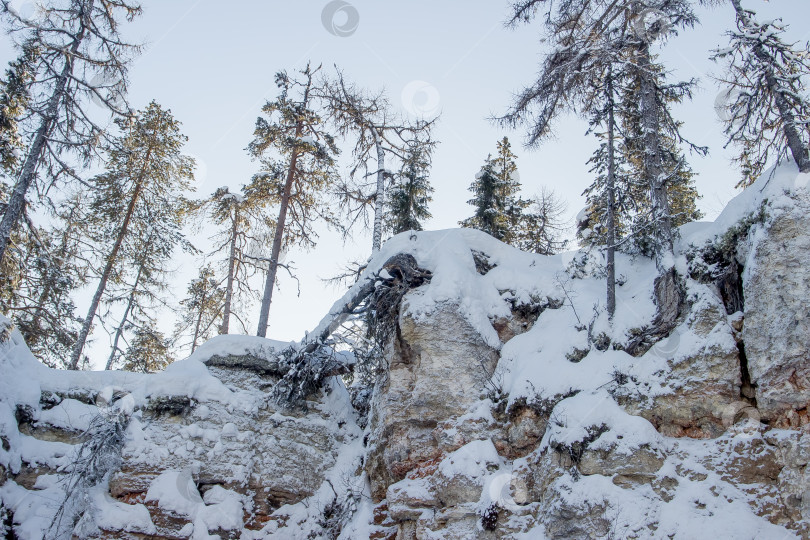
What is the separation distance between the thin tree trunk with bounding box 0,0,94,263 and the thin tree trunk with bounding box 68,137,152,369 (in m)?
3.21

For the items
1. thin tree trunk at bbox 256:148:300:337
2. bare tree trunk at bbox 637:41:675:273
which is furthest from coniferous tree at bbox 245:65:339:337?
bare tree trunk at bbox 637:41:675:273

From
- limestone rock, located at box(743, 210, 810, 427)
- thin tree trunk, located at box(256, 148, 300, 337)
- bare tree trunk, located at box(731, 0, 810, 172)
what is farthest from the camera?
thin tree trunk, located at box(256, 148, 300, 337)

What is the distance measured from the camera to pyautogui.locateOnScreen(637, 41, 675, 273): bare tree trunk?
367 inches

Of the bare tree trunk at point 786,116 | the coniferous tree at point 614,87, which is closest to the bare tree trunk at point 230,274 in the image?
the coniferous tree at point 614,87

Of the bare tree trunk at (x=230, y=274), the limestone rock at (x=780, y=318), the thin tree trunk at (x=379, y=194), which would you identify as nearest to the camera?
the limestone rock at (x=780, y=318)

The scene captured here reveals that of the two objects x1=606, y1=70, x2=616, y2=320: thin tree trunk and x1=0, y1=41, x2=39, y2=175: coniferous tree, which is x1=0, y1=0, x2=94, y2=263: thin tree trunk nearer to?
x1=0, y1=41, x2=39, y2=175: coniferous tree

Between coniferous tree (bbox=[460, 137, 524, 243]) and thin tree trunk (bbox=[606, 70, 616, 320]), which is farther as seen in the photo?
coniferous tree (bbox=[460, 137, 524, 243])

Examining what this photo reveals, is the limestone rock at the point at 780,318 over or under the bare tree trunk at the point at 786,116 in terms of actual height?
under

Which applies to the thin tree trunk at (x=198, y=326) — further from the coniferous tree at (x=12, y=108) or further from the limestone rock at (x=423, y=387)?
the limestone rock at (x=423, y=387)

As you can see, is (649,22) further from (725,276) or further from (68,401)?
(68,401)

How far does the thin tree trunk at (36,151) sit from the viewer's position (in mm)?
11672

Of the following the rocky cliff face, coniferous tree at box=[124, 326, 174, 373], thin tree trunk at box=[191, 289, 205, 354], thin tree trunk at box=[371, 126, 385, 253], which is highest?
thin tree trunk at box=[371, 126, 385, 253]

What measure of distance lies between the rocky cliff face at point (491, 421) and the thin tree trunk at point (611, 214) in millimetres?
354

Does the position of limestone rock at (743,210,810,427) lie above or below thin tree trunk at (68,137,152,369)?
below
